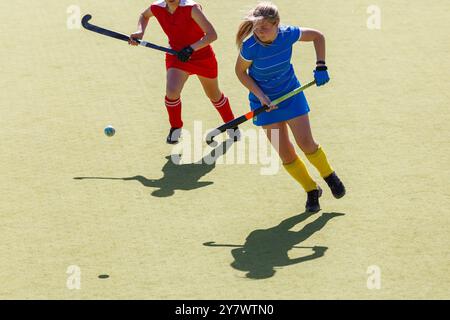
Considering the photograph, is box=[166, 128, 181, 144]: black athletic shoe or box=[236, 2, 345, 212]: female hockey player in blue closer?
box=[236, 2, 345, 212]: female hockey player in blue

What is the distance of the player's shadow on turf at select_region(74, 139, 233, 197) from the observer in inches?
309

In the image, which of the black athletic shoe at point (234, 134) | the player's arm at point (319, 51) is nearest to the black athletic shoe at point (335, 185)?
the player's arm at point (319, 51)

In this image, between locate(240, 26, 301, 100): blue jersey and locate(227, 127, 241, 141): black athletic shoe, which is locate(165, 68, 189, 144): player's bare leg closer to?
locate(227, 127, 241, 141): black athletic shoe

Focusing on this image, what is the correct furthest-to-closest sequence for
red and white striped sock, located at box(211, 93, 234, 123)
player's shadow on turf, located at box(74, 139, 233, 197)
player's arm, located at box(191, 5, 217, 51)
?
1. red and white striped sock, located at box(211, 93, 234, 123)
2. player's arm, located at box(191, 5, 217, 51)
3. player's shadow on turf, located at box(74, 139, 233, 197)

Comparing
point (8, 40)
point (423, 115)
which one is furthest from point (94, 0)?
point (423, 115)

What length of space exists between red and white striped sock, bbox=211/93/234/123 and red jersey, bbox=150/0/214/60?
0.44m

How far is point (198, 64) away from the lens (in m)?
8.44

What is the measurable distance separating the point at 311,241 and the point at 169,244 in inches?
37.5

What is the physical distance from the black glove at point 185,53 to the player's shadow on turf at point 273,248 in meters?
1.79

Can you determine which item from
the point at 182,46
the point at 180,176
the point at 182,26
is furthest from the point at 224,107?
the point at 180,176

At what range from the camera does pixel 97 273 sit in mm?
6453

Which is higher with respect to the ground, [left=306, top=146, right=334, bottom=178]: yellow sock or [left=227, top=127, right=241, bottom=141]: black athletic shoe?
[left=227, top=127, right=241, bottom=141]: black athletic shoe

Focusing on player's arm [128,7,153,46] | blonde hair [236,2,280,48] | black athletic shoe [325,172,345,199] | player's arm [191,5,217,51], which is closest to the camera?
blonde hair [236,2,280,48]

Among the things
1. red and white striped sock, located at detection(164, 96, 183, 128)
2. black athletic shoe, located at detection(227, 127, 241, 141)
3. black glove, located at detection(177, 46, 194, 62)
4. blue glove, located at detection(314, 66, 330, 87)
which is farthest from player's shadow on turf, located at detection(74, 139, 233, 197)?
blue glove, located at detection(314, 66, 330, 87)
